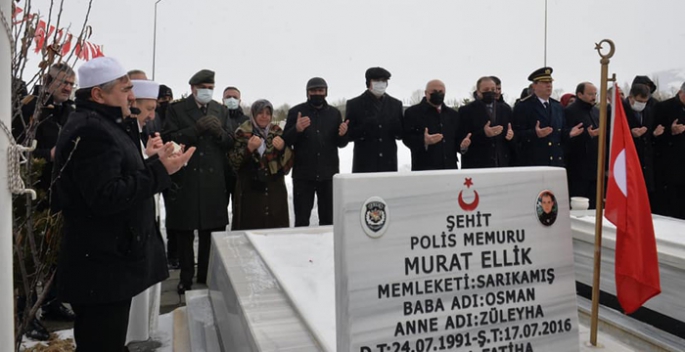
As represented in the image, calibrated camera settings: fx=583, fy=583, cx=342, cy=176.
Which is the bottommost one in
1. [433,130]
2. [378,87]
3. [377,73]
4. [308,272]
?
[308,272]

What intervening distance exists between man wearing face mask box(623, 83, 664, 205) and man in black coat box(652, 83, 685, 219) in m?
0.10

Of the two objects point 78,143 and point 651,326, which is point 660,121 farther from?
point 78,143

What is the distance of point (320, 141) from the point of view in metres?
5.97

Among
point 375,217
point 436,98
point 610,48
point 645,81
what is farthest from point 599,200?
point 645,81

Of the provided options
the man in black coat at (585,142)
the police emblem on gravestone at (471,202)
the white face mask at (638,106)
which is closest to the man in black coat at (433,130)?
the man in black coat at (585,142)

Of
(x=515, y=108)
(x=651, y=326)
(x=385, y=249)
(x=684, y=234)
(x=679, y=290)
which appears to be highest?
(x=515, y=108)

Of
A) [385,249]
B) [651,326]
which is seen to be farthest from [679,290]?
[385,249]

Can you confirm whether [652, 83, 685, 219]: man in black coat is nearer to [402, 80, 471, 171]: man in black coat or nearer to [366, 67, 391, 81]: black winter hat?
[402, 80, 471, 171]: man in black coat

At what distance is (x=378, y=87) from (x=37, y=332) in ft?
12.6

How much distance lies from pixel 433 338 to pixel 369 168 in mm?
4126

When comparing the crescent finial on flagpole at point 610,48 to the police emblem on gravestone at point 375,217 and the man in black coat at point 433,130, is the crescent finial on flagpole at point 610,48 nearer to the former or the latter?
the police emblem on gravestone at point 375,217

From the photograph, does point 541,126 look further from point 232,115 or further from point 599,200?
point 599,200

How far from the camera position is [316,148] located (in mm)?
5934

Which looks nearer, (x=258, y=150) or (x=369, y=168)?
(x=258, y=150)
